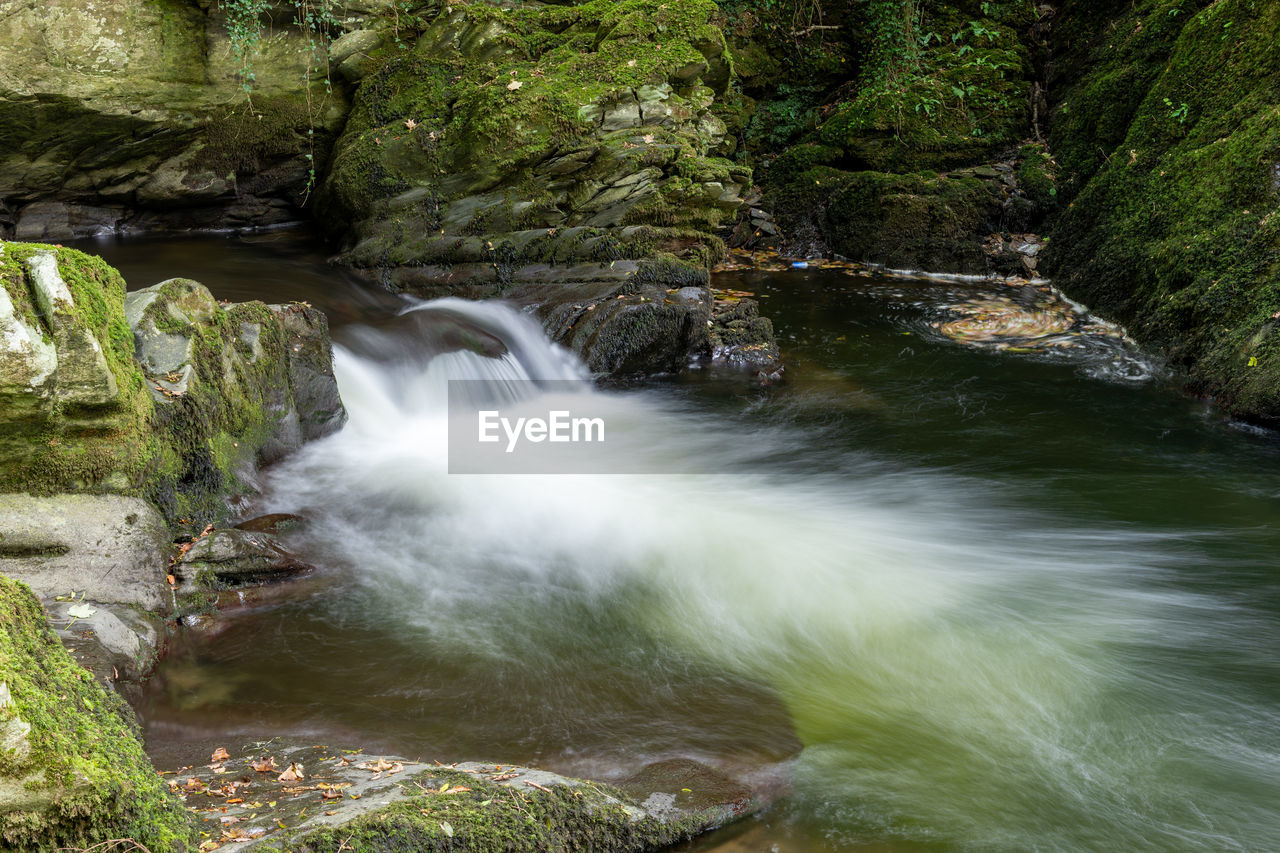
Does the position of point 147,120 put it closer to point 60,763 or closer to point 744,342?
point 744,342

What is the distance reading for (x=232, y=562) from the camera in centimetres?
461

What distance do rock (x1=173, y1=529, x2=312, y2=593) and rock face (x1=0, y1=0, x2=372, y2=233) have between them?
771cm

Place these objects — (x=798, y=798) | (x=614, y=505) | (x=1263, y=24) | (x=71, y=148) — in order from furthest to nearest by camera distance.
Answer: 1. (x=71, y=148)
2. (x=1263, y=24)
3. (x=614, y=505)
4. (x=798, y=798)

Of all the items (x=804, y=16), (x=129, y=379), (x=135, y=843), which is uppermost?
(x=804, y=16)

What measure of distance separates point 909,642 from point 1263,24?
8.31 metres

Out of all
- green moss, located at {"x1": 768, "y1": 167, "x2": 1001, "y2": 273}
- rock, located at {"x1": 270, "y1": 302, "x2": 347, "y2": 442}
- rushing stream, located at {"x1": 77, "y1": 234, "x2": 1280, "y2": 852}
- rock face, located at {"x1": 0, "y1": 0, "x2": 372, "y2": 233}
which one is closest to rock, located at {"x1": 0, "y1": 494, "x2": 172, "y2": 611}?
rushing stream, located at {"x1": 77, "y1": 234, "x2": 1280, "y2": 852}

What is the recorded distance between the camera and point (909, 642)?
4309 millimetres

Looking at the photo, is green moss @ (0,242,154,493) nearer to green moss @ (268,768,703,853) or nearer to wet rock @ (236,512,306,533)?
wet rock @ (236,512,306,533)

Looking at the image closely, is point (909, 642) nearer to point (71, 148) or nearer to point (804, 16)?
point (71, 148)

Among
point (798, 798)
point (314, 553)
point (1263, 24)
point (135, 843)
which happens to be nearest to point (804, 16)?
point (1263, 24)

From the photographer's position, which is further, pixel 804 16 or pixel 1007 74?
pixel 804 16

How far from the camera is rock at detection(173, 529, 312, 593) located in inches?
176

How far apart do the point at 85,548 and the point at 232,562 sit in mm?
689

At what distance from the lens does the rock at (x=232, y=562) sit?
4473 mm
